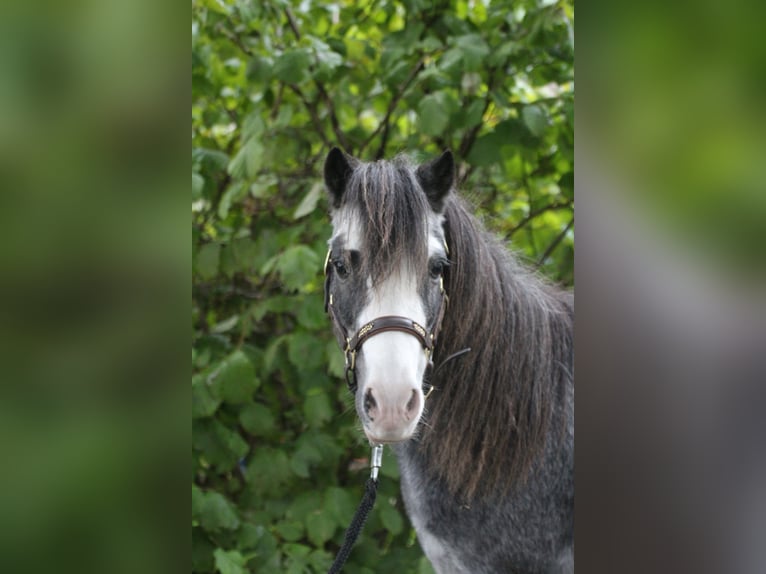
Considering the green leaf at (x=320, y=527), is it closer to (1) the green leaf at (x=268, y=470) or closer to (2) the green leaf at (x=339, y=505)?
(2) the green leaf at (x=339, y=505)

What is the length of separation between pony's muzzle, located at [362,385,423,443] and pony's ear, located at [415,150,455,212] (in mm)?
414

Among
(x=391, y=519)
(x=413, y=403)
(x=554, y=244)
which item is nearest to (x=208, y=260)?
(x=391, y=519)

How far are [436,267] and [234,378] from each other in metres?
1.04

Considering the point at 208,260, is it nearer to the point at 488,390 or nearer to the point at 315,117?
the point at 315,117

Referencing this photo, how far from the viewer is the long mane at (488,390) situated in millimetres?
1503

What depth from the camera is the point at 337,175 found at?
1.45 metres

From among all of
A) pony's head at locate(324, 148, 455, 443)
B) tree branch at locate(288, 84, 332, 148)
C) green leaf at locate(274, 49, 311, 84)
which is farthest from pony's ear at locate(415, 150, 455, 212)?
tree branch at locate(288, 84, 332, 148)

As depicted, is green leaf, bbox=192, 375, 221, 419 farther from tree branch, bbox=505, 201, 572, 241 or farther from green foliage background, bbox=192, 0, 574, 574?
tree branch, bbox=505, 201, 572, 241
